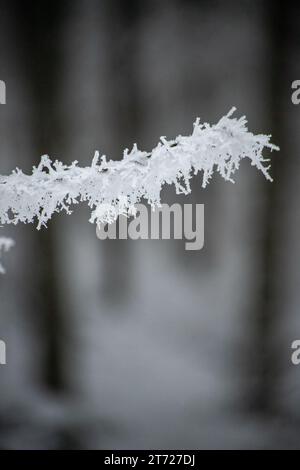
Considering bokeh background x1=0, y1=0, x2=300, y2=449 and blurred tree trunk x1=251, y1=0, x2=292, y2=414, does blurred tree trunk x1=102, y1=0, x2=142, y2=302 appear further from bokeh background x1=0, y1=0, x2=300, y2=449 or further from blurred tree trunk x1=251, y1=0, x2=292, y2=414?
blurred tree trunk x1=251, y1=0, x2=292, y2=414

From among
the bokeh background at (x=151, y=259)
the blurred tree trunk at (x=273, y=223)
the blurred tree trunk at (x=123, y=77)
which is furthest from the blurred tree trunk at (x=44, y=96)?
the blurred tree trunk at (x=273, y=223)

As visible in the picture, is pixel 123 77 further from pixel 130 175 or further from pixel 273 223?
pixel 273 223

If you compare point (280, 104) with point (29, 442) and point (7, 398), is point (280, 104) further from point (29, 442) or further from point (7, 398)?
point (29, 442)

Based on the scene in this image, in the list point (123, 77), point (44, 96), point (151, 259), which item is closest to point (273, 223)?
point (151, 259)

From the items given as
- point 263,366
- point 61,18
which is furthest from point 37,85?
point 263,366

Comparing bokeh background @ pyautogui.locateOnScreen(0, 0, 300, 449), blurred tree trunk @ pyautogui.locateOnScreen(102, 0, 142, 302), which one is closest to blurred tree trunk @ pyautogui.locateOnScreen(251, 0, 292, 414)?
bokeh background @ pyautogui.locateOnScreen(0, 0, 300, 449)
